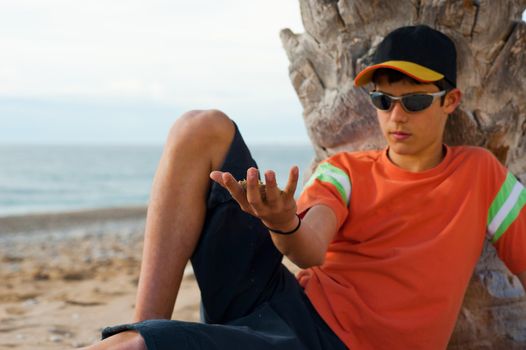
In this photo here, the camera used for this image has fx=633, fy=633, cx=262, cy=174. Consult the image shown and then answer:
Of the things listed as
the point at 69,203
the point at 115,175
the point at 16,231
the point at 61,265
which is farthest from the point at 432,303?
the point at 115,175

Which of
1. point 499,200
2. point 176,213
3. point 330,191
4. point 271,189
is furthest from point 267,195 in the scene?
point 499,200

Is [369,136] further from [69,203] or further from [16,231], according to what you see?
[69,203]

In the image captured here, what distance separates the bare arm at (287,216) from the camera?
190 centimetres

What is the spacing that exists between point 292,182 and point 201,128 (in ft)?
2.21

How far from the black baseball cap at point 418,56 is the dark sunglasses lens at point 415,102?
0.24ft

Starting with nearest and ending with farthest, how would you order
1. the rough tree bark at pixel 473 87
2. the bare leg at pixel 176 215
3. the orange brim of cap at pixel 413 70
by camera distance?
the bare leg at pixel 176 215 < the orange brim of cap at pixel 413 70 < the rough tree bark at pixel 473 87

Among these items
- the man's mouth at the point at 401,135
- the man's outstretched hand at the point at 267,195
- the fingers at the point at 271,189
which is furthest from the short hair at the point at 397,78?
the fingers at the point at 271,189

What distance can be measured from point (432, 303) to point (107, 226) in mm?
14543

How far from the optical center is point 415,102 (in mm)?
2736

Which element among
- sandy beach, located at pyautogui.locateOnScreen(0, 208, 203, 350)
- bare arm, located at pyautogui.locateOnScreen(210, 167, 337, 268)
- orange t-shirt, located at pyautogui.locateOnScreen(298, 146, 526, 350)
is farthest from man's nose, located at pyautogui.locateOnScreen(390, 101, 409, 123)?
sandy beach, located at pyautogui.locateOnScreen(0, 208, 203, 350)

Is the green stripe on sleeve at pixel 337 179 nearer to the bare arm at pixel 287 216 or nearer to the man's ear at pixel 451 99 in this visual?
the bare arm at pixel 287 216

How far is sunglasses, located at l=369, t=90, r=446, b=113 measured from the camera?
2.73m

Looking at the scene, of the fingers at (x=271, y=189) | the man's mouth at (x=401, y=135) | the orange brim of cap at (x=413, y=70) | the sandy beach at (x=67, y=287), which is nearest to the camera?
the fingers at (x=271, y=189)

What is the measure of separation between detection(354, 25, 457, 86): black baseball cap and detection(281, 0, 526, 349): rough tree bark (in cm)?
43
